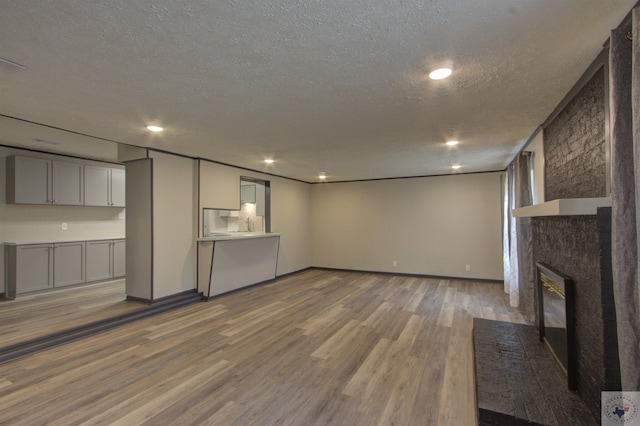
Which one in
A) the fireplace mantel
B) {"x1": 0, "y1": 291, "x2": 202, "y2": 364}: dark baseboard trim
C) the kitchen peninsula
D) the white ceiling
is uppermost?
the white ceiling

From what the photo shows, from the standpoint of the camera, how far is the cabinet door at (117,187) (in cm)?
609

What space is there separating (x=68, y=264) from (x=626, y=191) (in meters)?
7.17

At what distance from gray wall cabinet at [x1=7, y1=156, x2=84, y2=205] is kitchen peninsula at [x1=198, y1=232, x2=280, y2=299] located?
260 centimetres

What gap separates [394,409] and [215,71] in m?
2.76

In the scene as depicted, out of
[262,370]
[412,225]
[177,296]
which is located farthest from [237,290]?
[412,225]

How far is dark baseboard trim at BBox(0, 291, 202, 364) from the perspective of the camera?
307 centimetres

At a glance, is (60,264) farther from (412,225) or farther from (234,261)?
(412,225)

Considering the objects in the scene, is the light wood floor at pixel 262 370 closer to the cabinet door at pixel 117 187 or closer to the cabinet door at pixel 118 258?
the cabinet door at pixel 118 258

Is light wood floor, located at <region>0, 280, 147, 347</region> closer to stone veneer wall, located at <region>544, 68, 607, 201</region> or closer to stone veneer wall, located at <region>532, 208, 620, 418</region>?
stone veneer wall, located at <region>532, 208, 620, 418</region>

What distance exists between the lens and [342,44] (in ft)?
5.74

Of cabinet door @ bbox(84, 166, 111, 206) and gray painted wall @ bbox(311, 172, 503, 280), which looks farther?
gray painted wall @ bbox(311, 172, 503, 280)

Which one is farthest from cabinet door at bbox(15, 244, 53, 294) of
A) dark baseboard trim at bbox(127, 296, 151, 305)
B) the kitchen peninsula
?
the kitchen peninsula

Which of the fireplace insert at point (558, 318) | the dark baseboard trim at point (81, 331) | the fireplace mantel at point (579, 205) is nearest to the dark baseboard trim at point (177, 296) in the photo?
the dark baseboard trim at point (81, 331)

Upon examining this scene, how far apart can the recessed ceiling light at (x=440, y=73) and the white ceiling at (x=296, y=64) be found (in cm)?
7
